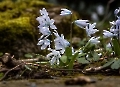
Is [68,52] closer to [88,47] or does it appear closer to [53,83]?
[88,47]

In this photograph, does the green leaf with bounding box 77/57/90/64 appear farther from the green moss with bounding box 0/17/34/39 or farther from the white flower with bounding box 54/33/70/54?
the green moss with bounding box 0/17/34/39

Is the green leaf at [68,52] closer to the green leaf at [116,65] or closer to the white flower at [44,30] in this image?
the white flower at [44,30]

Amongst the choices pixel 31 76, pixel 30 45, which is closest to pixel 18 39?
pixel 30 45

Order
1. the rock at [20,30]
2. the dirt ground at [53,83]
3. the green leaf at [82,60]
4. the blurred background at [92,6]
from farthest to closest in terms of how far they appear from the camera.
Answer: the blurred background at [92,6] → the rock at [20,30] → the green leaf at [82,60] → the dirt ground at [53,83]

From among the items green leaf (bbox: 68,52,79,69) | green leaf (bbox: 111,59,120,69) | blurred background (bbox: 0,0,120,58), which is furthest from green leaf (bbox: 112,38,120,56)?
blurred background (bbox: 0,0,120,58)

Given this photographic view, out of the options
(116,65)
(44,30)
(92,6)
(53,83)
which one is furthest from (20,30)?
(92,6)

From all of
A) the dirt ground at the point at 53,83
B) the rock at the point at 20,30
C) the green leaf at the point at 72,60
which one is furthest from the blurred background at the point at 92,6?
the dirt ground at the point at 53,83

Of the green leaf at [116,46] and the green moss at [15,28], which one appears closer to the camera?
the green leaf at [116,46]

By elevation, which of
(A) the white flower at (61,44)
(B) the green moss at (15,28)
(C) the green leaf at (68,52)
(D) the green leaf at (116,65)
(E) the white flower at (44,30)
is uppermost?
(B) the green moss at (15,28)

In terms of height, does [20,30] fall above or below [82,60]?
above

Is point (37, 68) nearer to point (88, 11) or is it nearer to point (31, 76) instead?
point (31, 76)

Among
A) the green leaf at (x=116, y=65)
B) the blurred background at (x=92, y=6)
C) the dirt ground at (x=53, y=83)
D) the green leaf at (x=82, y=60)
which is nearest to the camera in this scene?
the dirt ground at (x=53, y=83)
